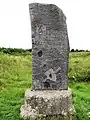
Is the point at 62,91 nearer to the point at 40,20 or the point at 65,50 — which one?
the point at 65,50

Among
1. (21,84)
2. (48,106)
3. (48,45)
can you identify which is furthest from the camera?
(21,84)

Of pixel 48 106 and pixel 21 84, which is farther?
pixel 21 84

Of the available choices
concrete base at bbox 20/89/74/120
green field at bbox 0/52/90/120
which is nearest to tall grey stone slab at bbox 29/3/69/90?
concrete base at bbox 20/89/74/120

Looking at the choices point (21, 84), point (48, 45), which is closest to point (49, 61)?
point (48, 45)

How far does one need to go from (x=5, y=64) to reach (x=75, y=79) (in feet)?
12.5

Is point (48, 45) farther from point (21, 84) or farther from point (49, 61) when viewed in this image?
point (21, 84)

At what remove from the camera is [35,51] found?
9.64m

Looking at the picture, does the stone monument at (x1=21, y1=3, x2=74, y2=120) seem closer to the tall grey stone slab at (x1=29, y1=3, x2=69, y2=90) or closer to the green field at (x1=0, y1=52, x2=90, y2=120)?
the tall grey stone slab at (x1=29, y1=3, x2=69, y2=90)

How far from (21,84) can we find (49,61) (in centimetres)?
611

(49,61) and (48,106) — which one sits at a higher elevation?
(49,61)

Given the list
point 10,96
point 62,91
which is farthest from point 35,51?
point 10,96

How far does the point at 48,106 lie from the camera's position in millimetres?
9320

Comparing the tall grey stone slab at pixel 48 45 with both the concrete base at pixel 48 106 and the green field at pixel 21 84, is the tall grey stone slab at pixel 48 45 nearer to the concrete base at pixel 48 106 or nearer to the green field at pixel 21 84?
the concrete base at pixel 48 106

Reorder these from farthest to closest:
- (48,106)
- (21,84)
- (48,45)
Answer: (21,84), (48,45), (48,106)
